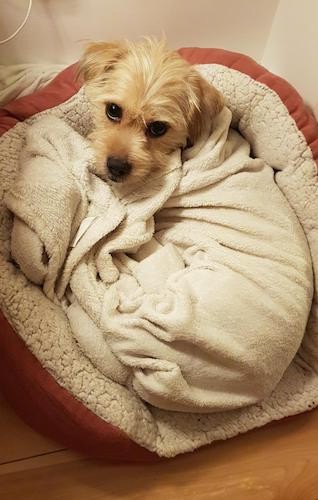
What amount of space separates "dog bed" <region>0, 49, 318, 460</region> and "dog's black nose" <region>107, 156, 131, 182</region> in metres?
0.30

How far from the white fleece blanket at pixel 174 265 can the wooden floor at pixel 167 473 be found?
7.6 inches

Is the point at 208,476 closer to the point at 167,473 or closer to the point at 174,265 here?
the point at 167,473

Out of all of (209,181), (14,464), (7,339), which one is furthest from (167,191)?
(14,464)

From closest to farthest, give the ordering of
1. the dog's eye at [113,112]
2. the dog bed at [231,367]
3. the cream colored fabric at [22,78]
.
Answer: the dog bed at [231,367], the dog's eye at [113,112], the cream colored fabric at [22,78]

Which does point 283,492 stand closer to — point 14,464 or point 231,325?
point 231,325

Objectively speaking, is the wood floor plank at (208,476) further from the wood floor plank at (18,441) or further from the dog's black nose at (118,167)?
the dog's black nose at (118,167)

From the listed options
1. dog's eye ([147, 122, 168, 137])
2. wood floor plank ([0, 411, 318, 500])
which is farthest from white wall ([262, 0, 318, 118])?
wood floor plank ([0, 411, 318, 500])

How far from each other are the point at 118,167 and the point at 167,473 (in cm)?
87

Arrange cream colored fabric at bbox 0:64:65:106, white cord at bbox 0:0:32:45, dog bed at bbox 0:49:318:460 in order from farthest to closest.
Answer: cream colored fabric at bbox 0:64:65:106 → white cord at bbox 0:0:32:45 → dog bed at bbox 0:49:318:460

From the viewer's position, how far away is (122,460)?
4.45ft

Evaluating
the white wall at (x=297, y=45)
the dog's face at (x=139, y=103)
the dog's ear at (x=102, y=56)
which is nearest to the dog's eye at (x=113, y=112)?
the dog's face at (x=139, y=103)

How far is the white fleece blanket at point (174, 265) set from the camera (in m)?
1.29

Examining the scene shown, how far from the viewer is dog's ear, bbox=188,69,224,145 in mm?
1390

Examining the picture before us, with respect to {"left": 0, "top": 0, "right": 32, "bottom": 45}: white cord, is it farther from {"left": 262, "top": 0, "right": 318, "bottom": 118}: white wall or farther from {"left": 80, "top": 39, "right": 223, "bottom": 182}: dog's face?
{"left": 262, "top": 0, "right": 318, "bottom": 118}: white wall
